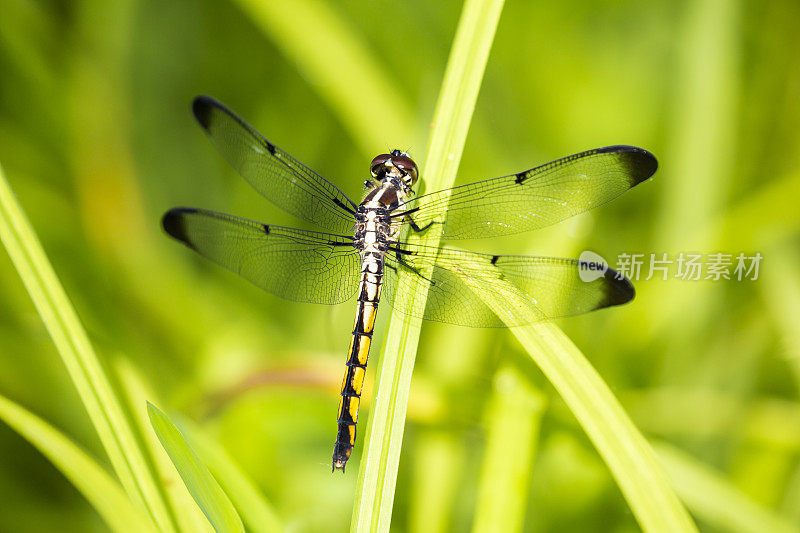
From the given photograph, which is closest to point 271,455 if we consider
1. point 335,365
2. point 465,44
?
point 335,365

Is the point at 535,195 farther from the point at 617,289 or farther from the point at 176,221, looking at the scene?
the point at 176,221

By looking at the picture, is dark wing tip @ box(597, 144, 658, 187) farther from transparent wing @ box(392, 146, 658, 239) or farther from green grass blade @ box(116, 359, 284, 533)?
green grass blade @ box(116, 359, 284, 533)

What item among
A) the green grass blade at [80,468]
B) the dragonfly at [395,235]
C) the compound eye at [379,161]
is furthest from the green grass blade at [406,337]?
the green grass blade at [80,468]

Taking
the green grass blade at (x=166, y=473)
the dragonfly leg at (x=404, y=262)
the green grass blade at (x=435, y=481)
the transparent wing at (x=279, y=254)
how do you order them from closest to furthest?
the green grass blade at (x=166, y=473) < the dragonfly leg at (x=404, y=262) < the transparent wing at (x=279, y=254) < the green grass blade at (x=435, y=481)

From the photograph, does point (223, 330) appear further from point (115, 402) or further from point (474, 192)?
point (474, 192)
